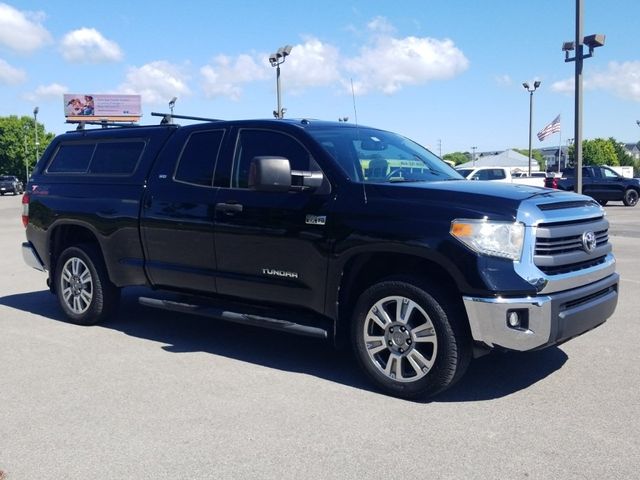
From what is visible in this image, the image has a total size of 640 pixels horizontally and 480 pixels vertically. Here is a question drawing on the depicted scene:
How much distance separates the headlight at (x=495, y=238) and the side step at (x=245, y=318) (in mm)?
1353

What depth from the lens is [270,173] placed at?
4.93 metres

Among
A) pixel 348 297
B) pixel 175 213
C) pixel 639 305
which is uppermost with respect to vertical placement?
pixel 175 213

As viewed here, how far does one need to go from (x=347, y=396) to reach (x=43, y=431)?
1965 millimetres

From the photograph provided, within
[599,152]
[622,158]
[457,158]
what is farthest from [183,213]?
[457,158]

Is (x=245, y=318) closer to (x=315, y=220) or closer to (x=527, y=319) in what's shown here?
(x=315, y=220)

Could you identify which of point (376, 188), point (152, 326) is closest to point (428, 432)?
point (376, 188)

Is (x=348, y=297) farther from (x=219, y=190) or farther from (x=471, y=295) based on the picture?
(x=219, y=190)

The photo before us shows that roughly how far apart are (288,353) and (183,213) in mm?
1513

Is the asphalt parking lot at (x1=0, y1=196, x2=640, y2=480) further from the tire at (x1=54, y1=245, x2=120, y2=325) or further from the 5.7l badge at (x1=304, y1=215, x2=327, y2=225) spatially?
the 5.7l badge at (x1=304, y1=215, x2=327, y2=225)

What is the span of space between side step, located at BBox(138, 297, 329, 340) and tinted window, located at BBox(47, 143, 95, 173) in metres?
1.76


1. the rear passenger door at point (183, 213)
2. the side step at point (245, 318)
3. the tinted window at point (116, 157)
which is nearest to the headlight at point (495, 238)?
the side step at point (245, 318)

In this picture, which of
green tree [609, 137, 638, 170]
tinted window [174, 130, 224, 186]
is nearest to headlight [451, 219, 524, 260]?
tinted window [174, 130, 224, 186]

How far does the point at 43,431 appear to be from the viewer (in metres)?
4.22

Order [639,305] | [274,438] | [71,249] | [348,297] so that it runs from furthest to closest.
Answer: [639,305] < [71,249] < [348,297] < [274,438]
